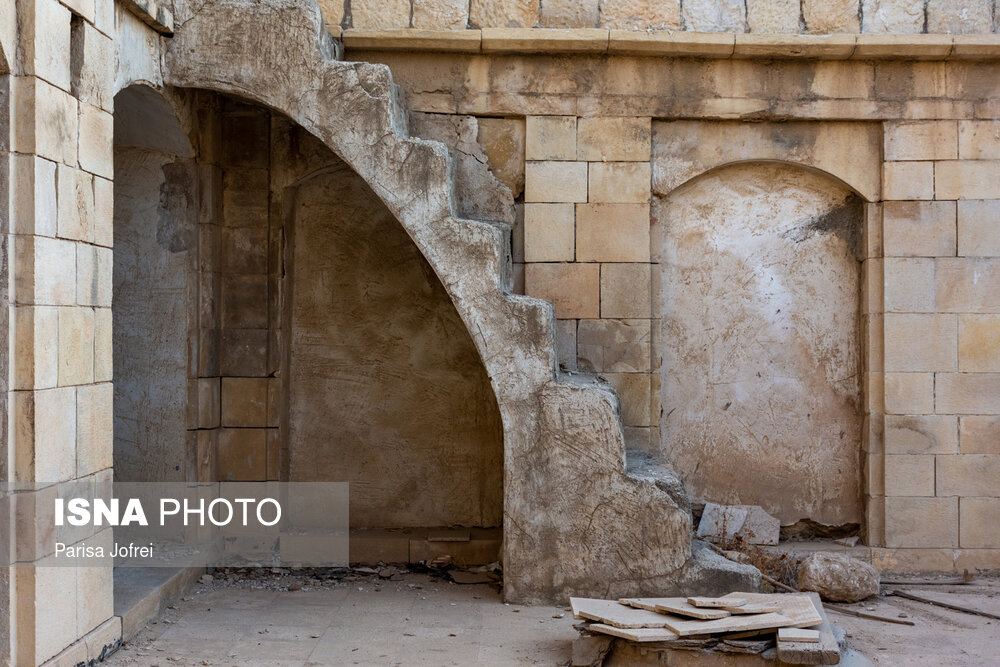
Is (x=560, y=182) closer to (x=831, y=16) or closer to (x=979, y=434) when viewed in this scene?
(x=831, y=16)

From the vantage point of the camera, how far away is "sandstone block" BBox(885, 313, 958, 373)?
695 cm

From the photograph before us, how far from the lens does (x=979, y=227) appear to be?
695 cm

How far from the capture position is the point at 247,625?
5781mm

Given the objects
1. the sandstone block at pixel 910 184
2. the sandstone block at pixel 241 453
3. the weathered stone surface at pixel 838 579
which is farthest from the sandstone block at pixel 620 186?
the sandstone block at pixel 241 453

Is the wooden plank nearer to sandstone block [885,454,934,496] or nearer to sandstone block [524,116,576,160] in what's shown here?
sandstone block [885,454,934,496]

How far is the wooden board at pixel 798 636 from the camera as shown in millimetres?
4816

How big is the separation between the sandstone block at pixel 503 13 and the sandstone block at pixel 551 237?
1.31m

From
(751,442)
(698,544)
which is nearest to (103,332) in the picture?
(698,544)

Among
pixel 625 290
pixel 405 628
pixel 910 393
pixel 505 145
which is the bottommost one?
pixel 405 628

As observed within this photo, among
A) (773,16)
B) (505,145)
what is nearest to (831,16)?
(773,16)

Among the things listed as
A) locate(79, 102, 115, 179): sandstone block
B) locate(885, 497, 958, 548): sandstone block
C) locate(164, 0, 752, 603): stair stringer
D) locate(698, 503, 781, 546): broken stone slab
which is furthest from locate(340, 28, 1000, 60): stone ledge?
locate(698, 503, 781, 546): broken stone slab

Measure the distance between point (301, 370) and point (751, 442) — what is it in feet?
11.3

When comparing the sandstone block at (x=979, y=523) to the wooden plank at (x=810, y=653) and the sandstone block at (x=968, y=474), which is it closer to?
the sandstone block at (x=968, y=474)

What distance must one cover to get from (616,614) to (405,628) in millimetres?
1322
